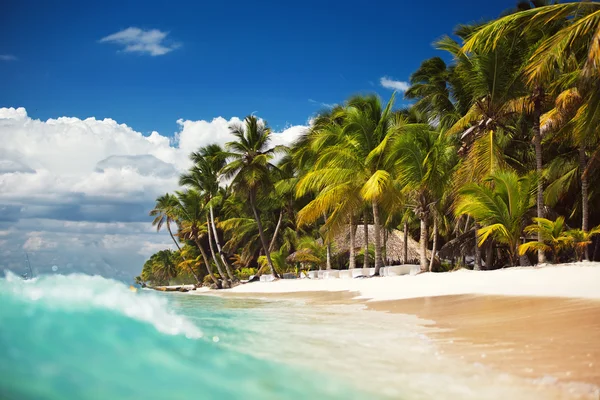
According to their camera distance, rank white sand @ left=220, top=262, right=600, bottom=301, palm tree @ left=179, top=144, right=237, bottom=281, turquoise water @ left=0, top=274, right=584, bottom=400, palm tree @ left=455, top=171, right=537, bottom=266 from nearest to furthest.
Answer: turquoise water @ left=0, top=274, right=584, bottom=400 < white sand @ left=220, top=262, right=600, bottom=301 < palm tree @ left=455, top=171, right=537, bottom=266 < palm tree @ left=179, top=144, right=237, bottom=281

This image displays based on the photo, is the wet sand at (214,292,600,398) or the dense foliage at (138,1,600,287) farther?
the dense foliage at (138,1,600,287)

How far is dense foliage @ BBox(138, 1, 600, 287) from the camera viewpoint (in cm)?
1072

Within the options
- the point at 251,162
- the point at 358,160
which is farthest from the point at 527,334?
the point at 251,162

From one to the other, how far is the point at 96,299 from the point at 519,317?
19.4 feet

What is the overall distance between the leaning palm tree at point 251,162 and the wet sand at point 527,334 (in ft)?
61.6

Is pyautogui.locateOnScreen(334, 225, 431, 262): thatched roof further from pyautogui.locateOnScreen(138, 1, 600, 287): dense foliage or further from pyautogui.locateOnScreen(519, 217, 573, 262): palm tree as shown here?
pyautogui.locateOnScreen(519, 217, 573, 262): palm tree

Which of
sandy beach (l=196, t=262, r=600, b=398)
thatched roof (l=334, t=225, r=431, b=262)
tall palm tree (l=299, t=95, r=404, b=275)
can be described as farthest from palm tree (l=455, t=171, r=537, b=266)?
thatched roof (l=334, t=225, r=431, b=262)

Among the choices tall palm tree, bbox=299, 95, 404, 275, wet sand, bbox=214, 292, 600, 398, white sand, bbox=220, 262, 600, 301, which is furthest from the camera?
tall palm tree, bbox=299, 95, 404, 275

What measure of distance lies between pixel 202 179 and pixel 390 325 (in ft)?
88.8

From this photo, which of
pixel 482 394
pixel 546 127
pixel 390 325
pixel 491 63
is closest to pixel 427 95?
pixel 491 63

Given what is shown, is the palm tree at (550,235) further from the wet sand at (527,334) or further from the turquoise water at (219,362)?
the turquoise water at (219,362)

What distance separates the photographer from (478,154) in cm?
1471

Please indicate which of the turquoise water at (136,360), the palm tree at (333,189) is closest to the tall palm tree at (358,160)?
the palm tree at (333,189)

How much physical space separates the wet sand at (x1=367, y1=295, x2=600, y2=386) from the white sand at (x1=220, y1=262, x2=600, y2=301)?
83cm
